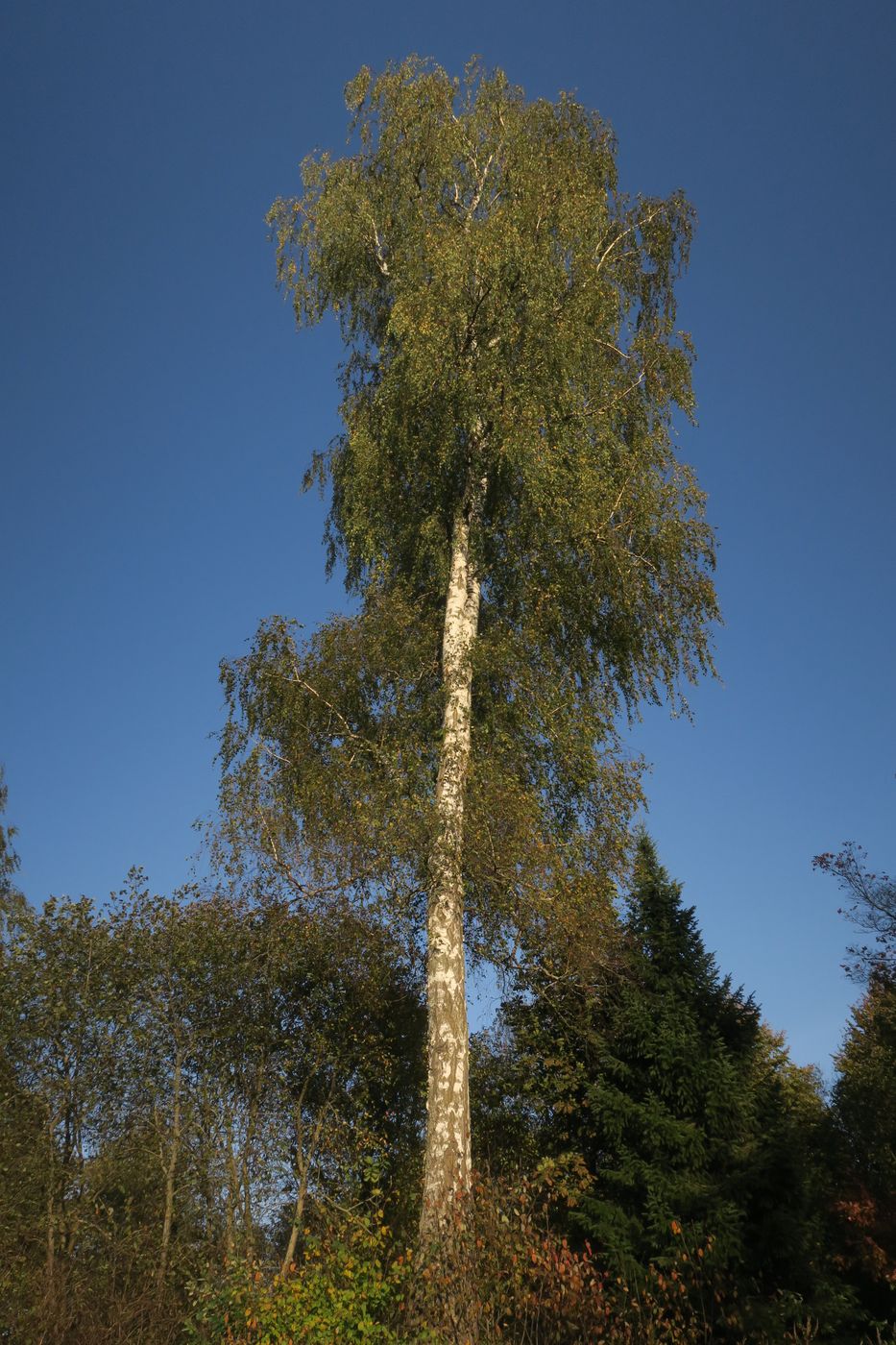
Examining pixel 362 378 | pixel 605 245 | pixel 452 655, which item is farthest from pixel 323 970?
pixel 605 245

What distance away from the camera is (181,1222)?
1198 cm

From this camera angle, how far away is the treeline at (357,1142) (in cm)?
892

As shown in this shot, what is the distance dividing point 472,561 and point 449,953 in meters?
5.55

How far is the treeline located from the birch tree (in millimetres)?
1282

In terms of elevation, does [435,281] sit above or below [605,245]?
below

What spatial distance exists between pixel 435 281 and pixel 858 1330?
1772 cm

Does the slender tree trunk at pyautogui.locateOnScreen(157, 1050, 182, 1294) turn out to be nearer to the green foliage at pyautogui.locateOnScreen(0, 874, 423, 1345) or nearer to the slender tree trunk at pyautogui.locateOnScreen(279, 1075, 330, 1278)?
the green foliage at pyautogui.locateOnScreen(0, 874, 423, 1345)

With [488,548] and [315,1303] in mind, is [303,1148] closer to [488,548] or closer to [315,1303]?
[315,1303]

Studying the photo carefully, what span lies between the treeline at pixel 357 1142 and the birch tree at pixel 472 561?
4.21ft

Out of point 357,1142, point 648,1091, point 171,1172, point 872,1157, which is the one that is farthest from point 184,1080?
point 872,1157

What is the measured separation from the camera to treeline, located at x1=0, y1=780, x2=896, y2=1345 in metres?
8.92

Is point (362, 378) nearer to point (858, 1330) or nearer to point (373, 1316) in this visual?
point (373, 1316)

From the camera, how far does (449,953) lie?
34.7ft

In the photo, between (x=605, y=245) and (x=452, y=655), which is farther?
(x=605, y=245)
